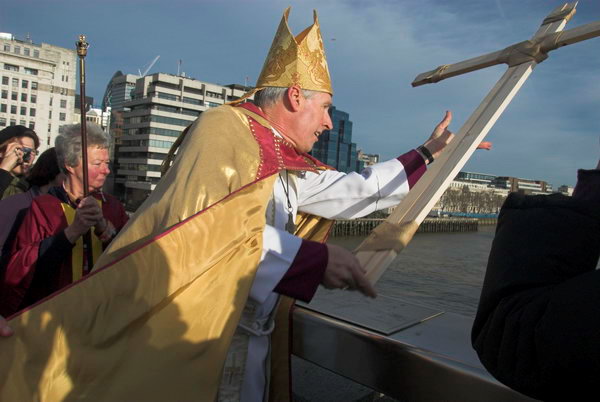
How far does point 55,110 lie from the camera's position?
7775 cm

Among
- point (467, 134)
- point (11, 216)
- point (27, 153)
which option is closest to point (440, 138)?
point (467, 134)

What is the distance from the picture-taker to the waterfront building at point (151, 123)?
73062 mm

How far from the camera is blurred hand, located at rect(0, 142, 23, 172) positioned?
11.8 feet

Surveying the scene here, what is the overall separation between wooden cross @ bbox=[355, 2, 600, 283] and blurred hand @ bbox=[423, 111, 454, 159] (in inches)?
14.4

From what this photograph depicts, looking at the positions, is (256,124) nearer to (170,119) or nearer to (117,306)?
(117,306)

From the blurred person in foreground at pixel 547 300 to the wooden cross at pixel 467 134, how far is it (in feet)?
1.81

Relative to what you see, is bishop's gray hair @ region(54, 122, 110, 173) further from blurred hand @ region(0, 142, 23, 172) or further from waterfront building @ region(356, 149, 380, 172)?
waterfront building @ region(356, 149, 380, 172)

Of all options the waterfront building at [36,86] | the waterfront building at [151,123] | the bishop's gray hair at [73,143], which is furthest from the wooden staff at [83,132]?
the waterfront building at [36,86]

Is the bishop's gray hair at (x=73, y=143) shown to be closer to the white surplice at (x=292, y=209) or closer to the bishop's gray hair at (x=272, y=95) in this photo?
the bishop's gray hair at (x=272, y=95)

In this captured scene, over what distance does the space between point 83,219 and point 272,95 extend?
3.88 feet

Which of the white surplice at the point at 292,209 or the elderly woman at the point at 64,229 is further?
the elderly woman at the point at 64,229

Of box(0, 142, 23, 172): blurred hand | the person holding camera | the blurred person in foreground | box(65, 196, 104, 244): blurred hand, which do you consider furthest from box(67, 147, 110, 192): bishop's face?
the blurred person in foreground

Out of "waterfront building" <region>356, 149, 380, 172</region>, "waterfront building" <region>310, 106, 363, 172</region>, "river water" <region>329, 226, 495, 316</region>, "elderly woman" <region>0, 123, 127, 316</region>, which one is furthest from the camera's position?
"waterfront building" <region>356, 149, 380, 172</region>

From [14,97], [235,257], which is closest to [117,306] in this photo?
[235,257]
